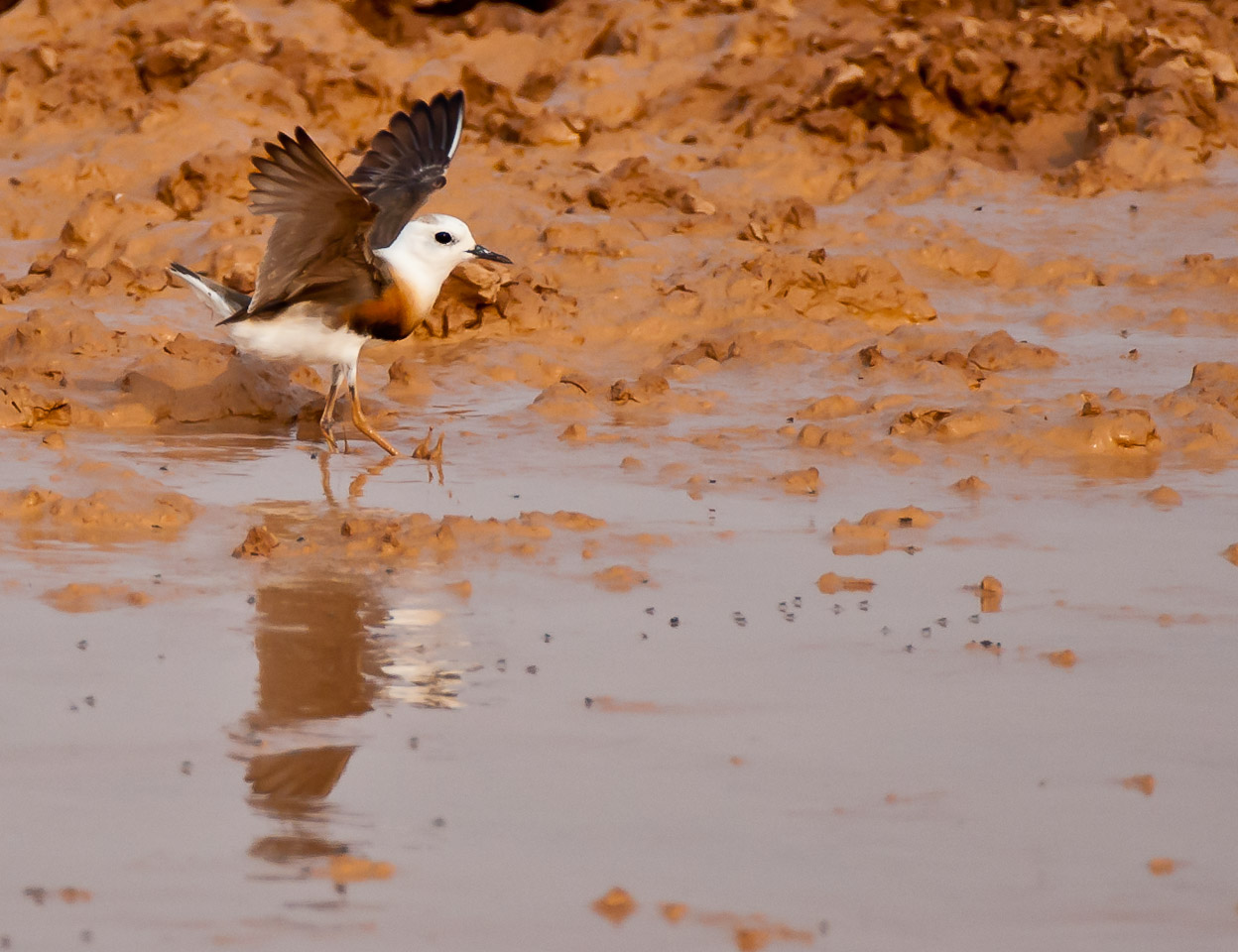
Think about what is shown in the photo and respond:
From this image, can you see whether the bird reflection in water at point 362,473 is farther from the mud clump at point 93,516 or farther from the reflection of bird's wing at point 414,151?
the reflection of bird's wing at point 414,151

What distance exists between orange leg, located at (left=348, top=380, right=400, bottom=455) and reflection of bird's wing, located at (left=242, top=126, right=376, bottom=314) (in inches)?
18.1

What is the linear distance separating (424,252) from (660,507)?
2.17 metres

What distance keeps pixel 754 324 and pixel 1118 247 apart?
9.24 feet

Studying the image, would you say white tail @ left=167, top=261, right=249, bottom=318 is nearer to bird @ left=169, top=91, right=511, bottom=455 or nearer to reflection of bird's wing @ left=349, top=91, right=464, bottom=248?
bird @ left=169, top=91, right=511, bottom=455

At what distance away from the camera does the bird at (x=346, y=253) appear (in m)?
6.10

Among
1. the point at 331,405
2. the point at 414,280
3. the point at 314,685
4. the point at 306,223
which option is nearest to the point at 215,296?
the point at 331,405

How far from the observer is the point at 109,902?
262cm

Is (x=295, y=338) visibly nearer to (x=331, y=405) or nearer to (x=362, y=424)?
(x=331, y=405)

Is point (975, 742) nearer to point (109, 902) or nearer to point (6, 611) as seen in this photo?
point (109, 902)

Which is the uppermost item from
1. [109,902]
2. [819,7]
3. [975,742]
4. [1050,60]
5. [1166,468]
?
[819,7]

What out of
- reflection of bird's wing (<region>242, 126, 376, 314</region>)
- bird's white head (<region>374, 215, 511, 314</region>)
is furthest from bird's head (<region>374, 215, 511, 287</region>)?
reflection of bird's wing (<region>242, 126, 376, 314</region>)

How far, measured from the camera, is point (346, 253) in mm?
6504

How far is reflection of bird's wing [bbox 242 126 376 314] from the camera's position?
5.90 meters

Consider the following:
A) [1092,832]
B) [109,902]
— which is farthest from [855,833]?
[109,902]
